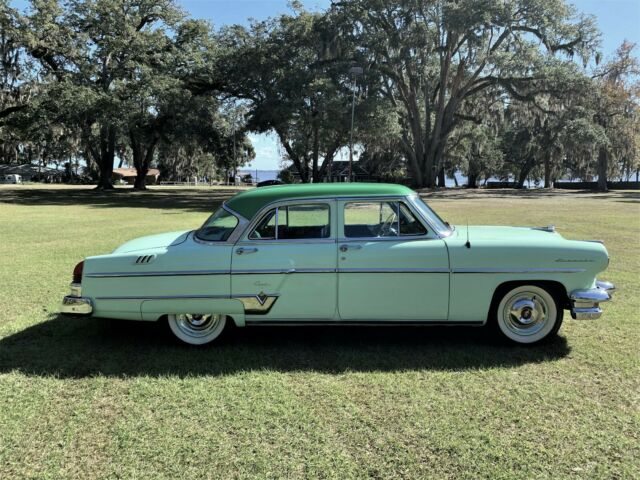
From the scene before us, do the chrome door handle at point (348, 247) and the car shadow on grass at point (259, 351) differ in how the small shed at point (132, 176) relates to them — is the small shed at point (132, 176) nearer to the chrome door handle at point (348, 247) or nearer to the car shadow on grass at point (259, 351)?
the car shadow on grass at point (259, 351)

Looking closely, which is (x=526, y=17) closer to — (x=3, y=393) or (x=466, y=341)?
(x=466, y=341)

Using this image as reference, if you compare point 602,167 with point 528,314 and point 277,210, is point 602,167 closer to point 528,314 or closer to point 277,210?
point 528,314

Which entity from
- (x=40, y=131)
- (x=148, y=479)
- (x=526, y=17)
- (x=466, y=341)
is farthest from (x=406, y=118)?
(x=148, y=479)

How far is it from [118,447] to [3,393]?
137cm

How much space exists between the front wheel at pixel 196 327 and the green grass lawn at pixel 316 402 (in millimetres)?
141

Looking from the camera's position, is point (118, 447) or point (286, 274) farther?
point (286, 274)

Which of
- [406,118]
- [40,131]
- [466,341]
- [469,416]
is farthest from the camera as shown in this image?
[406,118]

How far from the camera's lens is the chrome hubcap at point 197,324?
15.7 feet

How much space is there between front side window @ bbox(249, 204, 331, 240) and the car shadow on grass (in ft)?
3.55

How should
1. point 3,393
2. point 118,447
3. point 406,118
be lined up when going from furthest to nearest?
1. point 406,118
2. point 3,393
3. point 118,447

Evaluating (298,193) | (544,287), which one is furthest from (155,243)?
(544,287)

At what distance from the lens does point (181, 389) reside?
3.95 meters

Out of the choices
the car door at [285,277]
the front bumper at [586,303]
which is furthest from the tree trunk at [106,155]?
the front bumper at [586,303]

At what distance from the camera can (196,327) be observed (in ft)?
15.8
